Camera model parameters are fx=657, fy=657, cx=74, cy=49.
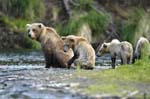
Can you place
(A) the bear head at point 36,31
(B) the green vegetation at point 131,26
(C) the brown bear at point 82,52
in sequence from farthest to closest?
(B) the green vegetation at point 131,26 < (A) the bear head at point 36,31 < (C) the brown bear at point 82,52

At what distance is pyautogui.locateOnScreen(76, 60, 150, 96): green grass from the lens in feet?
34.9

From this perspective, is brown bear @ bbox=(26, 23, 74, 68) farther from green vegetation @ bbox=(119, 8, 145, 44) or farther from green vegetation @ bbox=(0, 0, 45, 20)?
green vegetation @ bbox=(0, 0, 45, 20)

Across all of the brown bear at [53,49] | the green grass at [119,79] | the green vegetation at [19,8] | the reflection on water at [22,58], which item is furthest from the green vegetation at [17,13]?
the green grass at [119,79]

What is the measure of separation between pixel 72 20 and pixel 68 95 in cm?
1724

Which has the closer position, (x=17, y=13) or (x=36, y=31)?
(x=36, y=31)

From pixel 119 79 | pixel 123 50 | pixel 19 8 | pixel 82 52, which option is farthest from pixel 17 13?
pixel 119 79

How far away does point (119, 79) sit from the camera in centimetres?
1168

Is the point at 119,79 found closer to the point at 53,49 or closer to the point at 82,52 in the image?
the point at 82,52

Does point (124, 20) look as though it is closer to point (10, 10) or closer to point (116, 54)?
point (10, 10)

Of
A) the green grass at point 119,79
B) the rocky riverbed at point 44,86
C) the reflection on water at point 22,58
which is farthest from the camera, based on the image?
the reflection on water at point 22,58

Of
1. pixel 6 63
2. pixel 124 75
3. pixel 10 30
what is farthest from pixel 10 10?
pixel 124 75

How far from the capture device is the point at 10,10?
92.3 ft

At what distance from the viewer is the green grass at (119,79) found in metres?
10.6

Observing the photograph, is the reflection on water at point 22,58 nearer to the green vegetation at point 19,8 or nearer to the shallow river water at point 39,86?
the green vegetation at point 19,8
